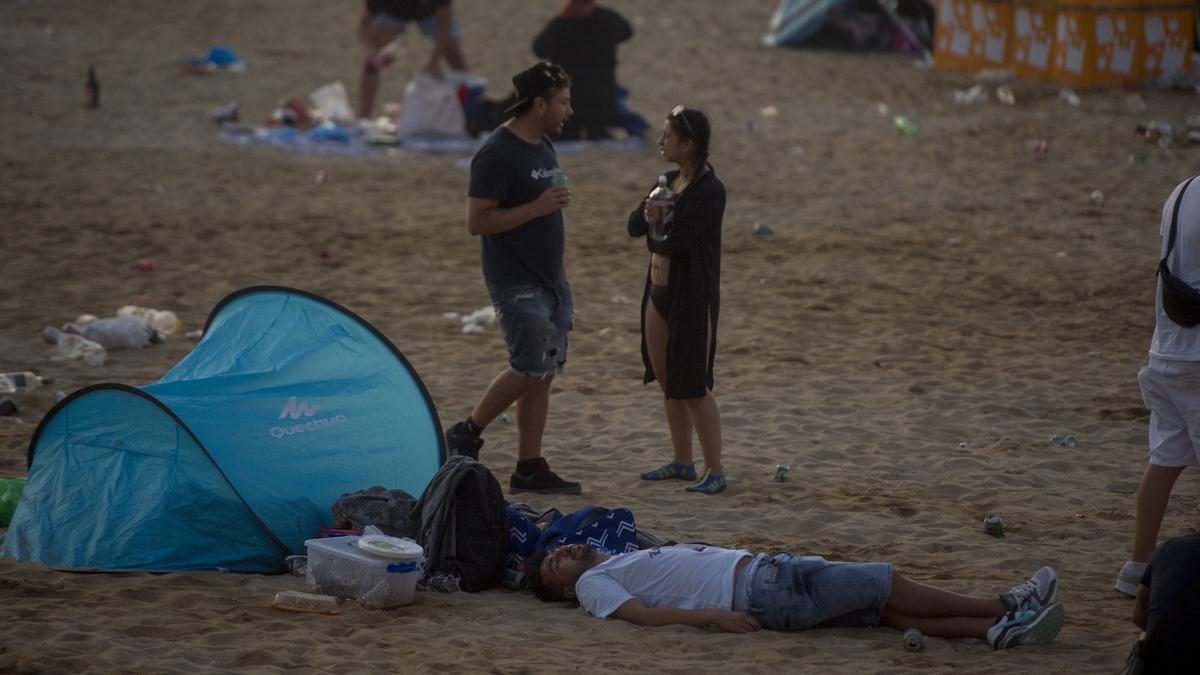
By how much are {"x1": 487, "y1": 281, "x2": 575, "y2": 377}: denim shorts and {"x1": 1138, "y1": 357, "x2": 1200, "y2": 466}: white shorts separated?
2410 millimetres

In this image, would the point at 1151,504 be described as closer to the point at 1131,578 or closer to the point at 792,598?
the point at 1131,578

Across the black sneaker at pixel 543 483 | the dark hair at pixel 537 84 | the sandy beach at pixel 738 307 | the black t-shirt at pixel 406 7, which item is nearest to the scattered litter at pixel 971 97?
the sandy beach at pixel 738 307

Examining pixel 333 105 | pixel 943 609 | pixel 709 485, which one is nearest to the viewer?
pixel 943 609

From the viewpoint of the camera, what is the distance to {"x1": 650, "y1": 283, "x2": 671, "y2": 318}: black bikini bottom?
242 inches

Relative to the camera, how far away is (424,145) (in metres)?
14.0

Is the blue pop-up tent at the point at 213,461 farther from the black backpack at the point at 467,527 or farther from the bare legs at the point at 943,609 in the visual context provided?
the bare legs at the point at 943,609

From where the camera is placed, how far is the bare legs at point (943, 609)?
4590 millimetres

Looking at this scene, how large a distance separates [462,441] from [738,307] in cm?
333

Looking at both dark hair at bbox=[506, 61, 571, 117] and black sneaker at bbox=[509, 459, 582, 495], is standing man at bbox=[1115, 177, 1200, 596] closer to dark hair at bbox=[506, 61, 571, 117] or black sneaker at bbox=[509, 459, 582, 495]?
black sneaker at bbox=[509, 459, 582, 495]

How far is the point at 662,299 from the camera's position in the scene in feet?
20.2

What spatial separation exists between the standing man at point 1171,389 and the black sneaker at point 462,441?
2808mm

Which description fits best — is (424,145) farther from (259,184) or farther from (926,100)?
(926,100)

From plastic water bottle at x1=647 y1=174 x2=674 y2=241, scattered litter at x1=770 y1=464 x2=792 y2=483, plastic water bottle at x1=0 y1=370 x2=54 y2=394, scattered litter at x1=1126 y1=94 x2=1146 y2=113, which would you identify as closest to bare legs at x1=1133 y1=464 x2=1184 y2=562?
scattered litter at x1=770 y1=464 x2=792 y2=483

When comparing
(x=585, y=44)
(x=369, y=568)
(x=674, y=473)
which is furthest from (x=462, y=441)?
(x=585, y=44)
